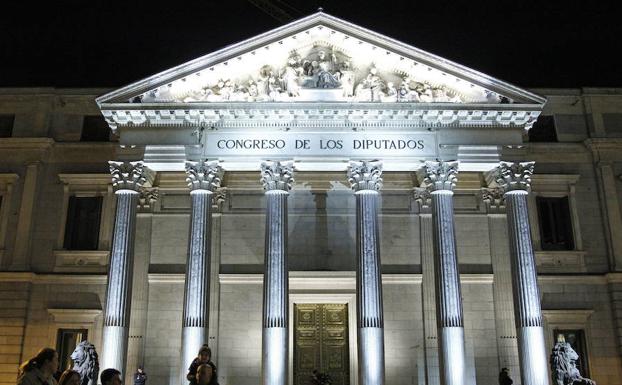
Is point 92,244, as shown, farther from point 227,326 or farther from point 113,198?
point 227,326

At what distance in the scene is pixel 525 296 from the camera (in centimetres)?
2375

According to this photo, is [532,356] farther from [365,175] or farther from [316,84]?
[316,84]

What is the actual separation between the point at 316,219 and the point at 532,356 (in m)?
11.0

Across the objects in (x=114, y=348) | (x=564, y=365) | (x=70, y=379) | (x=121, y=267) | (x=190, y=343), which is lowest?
(x=70, y=379)

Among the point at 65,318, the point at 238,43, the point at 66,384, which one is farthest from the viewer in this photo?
the point at 65,318

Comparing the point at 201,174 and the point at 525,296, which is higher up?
the point at 201,174

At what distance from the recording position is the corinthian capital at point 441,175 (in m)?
24.9

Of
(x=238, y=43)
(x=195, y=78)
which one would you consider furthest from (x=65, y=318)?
(x=238, y=43)

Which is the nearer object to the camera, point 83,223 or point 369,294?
point 369,294

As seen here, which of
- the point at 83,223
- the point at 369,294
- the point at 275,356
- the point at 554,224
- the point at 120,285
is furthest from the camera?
the point at 554,224

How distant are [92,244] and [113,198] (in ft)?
7.31

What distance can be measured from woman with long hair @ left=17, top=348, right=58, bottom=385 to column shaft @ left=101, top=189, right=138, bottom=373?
15.0 meters

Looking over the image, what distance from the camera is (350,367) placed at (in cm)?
2770

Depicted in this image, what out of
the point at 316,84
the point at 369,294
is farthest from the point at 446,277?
the point at 316,84
